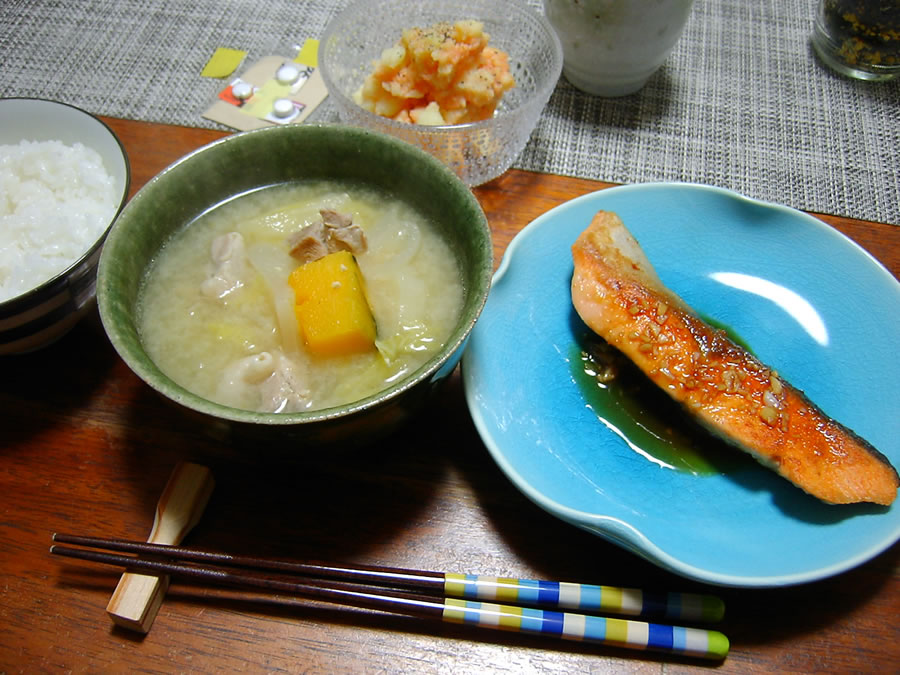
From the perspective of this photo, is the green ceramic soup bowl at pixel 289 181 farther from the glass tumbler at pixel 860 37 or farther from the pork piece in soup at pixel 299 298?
the glass tumbler at pixel 860 37

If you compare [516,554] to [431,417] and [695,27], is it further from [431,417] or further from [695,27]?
[695,27]

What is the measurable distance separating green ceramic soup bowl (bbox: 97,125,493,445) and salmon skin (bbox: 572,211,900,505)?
0.34m

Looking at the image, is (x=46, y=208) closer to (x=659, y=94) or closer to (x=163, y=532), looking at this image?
(x=163, y=532)

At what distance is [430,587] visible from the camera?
1183 mm

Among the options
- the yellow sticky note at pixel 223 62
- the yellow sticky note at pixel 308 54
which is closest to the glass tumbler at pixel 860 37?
the yellow sticky note at pixel 308 54

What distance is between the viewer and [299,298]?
1.31 meters

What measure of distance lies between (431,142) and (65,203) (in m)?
0.92

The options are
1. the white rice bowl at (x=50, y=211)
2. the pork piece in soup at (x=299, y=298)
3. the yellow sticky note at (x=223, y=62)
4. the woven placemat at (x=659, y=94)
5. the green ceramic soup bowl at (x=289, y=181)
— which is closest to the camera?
the green ceramic soup bowl at (x=289, y=181)

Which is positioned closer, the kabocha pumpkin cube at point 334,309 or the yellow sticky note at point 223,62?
the kabocha pumpkin cube at point 334,309

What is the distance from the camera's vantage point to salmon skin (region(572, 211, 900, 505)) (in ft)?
3.95

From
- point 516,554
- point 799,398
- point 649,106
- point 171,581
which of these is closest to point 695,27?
point 649,106

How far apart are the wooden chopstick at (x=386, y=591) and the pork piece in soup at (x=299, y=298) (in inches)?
11.6

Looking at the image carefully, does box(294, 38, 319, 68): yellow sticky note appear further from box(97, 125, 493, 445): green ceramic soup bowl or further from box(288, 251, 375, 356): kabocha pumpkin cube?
box(288, 251, 375, 356): kabocha pumpkin cube

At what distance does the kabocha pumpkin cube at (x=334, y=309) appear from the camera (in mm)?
1254
